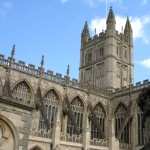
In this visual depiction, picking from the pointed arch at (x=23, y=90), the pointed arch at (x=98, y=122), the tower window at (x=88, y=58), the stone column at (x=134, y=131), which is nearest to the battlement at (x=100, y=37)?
the tower window at (x=88, y=58)

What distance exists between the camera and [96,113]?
38.2 meters

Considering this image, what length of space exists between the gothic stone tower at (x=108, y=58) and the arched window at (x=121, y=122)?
782 centimetres

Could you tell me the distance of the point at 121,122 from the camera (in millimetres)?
37500

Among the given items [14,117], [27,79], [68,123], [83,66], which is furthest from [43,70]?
[14,117]

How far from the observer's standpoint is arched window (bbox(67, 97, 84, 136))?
114 ft

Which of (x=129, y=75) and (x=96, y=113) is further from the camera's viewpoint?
(x=129, y=75)

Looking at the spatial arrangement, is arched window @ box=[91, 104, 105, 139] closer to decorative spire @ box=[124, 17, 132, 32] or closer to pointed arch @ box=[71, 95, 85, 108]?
pointed arch @ box=[71, 95, 85, 108]

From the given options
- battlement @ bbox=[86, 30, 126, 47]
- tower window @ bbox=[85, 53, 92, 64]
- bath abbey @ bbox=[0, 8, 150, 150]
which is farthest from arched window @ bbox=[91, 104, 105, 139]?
battlement @ bbox=[86, 30, 126, 47]

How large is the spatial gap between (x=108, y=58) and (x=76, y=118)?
15.2 metres

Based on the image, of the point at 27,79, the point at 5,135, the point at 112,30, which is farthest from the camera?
the point at 112,30

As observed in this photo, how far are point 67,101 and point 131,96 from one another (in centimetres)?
764

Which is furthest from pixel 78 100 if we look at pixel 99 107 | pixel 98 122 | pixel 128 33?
pixel 128 33

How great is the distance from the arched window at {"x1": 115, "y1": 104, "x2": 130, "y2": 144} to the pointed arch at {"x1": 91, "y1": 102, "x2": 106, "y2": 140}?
1.52m

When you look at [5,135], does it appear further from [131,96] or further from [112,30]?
[112,30]
